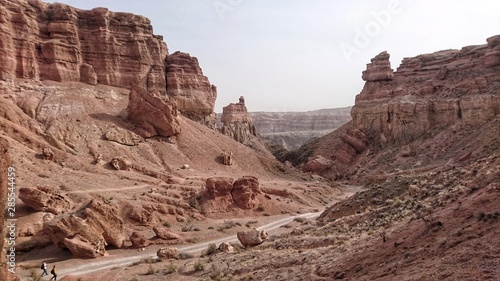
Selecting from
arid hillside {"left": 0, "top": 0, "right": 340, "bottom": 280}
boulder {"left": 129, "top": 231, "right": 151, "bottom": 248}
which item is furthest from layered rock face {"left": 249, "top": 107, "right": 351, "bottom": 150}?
boulder {"left": 129, "top": 231, "right": 151, "bottom": 248}

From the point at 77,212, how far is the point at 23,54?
30.9 meters

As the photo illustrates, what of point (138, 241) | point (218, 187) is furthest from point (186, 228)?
point (218, 187)

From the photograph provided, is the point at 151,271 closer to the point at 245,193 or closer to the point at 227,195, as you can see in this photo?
the point at 227,195

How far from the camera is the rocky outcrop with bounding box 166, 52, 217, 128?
6091cm

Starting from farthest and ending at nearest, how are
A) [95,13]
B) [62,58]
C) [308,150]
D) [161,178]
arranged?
[308,150], [95,13], [62,58], [161,178]

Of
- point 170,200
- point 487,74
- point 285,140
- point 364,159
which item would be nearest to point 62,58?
point 170,200

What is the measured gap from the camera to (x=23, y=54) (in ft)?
149

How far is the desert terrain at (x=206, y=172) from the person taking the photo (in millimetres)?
11797

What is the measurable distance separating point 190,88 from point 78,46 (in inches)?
688

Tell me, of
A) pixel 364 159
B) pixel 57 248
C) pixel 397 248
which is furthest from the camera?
pixel 364 159

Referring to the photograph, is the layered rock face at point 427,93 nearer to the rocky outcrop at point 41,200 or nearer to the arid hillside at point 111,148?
the arid hillside at point 111,148

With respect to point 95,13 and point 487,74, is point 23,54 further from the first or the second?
point 487,74

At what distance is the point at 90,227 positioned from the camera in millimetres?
22172

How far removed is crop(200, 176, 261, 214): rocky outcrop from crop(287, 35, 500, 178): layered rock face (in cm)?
2687
